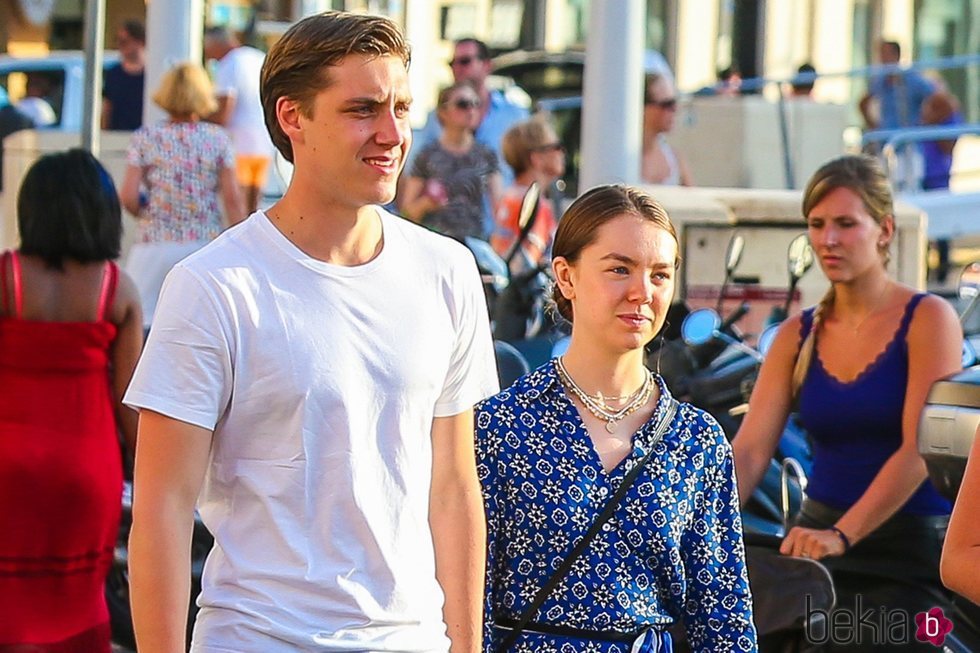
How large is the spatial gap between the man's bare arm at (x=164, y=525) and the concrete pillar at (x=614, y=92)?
6.95 meters

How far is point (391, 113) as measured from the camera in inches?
133

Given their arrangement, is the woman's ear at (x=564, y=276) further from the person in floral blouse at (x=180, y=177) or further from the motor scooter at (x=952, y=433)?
the person in floral blouse at (x=180, y=177)

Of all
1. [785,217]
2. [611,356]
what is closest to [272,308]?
[611,356]

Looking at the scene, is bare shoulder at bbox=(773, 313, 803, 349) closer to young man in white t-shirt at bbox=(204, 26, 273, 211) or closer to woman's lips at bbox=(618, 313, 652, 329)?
woman's lips at bbox=(618, 313, 652, 329)

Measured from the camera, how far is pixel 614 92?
33.4ft

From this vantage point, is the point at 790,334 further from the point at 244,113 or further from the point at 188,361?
the point at 244,113

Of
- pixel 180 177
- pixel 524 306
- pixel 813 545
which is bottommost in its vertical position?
pixel 813 545

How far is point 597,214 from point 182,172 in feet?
19.8

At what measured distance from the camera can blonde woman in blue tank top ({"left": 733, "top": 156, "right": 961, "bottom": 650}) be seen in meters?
5.35

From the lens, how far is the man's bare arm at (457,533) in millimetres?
3504

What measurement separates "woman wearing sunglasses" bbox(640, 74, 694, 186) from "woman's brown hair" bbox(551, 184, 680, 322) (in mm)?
7582

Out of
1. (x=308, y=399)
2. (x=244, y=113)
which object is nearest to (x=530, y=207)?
(x=244, y=113)

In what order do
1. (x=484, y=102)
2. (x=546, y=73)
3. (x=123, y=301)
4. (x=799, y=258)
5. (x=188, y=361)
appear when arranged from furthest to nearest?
(x=546, y=73) → (x=484, y=102) → (x=799, y=258) → (x=123, y=301) → (x=188, y=361)

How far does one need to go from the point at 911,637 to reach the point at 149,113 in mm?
7455
